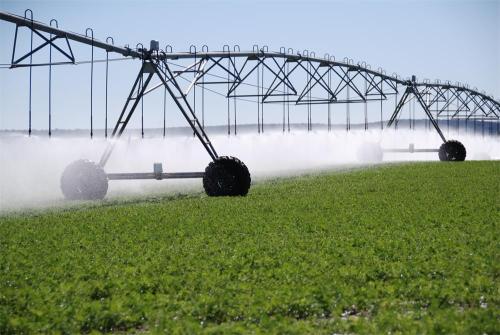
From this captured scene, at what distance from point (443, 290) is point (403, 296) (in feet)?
1.79

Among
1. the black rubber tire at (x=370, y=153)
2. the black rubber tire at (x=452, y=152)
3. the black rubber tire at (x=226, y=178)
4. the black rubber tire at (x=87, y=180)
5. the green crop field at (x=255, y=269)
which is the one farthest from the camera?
the black rubber tire at (x=370, y=153)

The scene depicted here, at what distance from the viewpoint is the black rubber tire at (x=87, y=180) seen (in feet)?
77.6

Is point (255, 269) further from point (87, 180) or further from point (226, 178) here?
point (87, 180)

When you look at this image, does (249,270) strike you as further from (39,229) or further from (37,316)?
(39,229)

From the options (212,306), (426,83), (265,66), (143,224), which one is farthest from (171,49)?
(426,83)

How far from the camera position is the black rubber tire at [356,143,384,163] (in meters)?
53.0

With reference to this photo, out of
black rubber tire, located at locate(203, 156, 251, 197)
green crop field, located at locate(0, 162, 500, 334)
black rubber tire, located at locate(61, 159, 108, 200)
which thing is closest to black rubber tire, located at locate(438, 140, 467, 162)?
black rubber tire, located at locate(203, 156, 251, 197)

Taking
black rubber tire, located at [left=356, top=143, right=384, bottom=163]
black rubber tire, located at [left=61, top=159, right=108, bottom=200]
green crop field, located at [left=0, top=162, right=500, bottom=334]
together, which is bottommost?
green crop field, located at [left=0, top=162, right=500, bottom=334]

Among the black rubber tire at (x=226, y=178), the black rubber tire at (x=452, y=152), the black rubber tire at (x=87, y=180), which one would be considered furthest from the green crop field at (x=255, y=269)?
the black rubber tire at (x=452, y=152)

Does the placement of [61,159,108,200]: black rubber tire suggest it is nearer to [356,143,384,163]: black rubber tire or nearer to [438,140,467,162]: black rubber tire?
[356,143,384,163]: black rubber tire

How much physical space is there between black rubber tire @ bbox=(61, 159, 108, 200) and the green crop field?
3.74 m

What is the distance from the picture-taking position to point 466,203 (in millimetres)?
20062

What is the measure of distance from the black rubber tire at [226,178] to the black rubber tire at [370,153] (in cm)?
2992

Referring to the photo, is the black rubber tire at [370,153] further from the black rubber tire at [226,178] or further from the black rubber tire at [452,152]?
the black rubber tire at [226,178]
